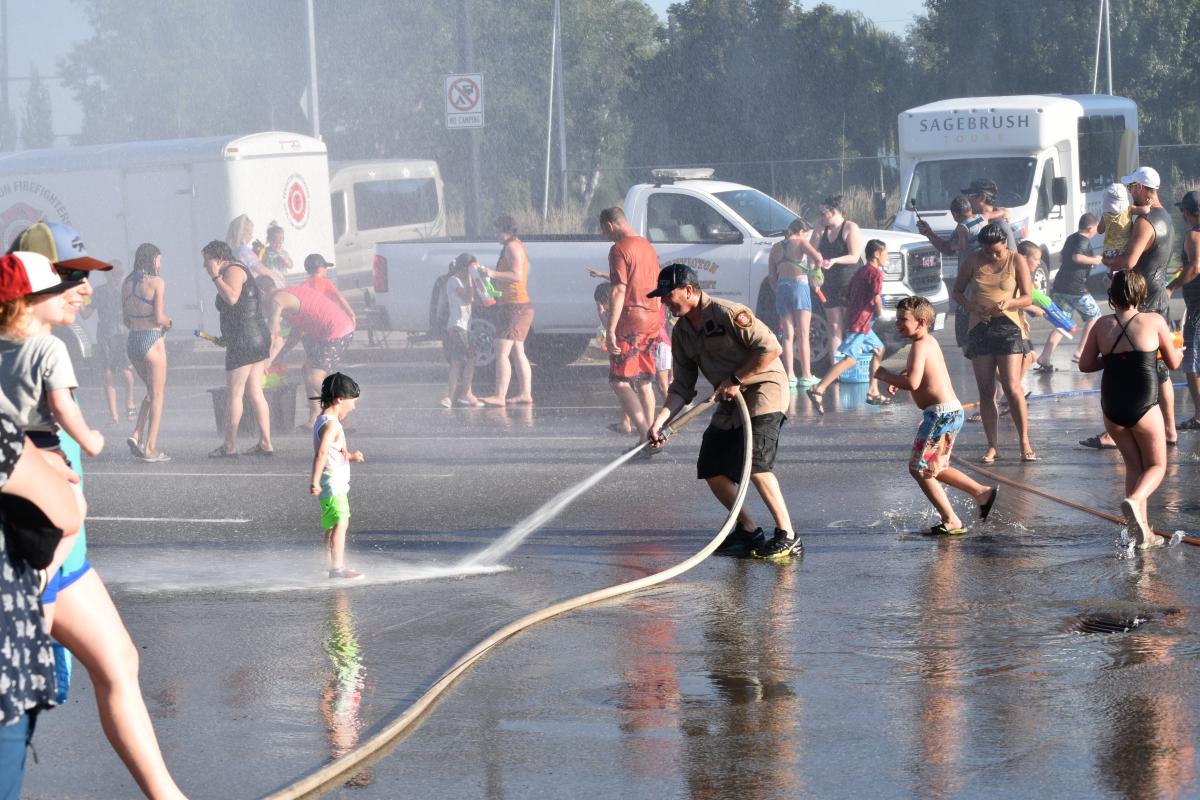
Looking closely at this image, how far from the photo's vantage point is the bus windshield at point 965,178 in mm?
21516

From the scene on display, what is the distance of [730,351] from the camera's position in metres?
8.04

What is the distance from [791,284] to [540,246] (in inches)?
140

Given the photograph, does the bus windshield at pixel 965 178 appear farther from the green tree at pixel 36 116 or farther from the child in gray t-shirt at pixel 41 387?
the green tree at pixel 36 116

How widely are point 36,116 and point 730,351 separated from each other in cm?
5410

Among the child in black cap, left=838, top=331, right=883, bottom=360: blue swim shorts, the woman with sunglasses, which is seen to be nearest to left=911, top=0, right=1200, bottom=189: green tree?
left=838, top=331, right=883, bottom=360: blue swim shorts

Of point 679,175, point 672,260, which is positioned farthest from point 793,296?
point 679,175

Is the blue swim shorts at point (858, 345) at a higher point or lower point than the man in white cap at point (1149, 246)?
lower

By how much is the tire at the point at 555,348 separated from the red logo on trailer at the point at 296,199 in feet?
17.3

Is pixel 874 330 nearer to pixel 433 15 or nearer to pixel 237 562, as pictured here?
pixel 237 562

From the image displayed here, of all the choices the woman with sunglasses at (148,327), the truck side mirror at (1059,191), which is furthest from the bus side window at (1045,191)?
the woman with sunglasses at (148,327)

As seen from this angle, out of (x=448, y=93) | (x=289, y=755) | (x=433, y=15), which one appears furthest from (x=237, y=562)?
(x=433, y=15)

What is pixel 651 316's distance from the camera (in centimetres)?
1170

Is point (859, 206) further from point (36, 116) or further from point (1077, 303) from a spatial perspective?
point (36, 116)

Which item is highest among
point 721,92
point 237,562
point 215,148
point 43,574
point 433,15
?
point 433,15
